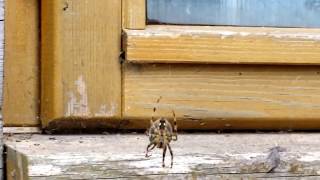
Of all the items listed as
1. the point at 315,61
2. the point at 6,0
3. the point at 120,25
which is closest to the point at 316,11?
the point at 315,61

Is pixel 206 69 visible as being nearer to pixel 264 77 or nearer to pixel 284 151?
pixel 264 77

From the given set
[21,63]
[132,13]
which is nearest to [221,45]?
[132,13]

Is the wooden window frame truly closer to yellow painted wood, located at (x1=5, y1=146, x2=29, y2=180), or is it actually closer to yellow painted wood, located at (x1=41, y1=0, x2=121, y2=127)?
yellow painted wood, located at (x1=41, y1=0, x2=121, y2=127)

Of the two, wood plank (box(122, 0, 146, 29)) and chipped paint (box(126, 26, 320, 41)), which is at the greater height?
wood plank (box(122, 0, 146, 29))

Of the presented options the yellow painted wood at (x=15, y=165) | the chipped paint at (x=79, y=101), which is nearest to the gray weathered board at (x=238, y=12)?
the chipped paint at (x=79, y=101)

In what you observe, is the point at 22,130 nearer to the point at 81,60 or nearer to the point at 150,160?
the point at 81,60

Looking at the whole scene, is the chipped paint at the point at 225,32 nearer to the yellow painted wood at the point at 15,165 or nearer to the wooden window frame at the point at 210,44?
the wooden window frame at the point at 210,44

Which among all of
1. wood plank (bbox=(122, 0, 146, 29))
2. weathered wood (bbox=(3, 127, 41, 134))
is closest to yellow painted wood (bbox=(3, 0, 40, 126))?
weathered wood (bbox=(3, 127, 41, 134))
